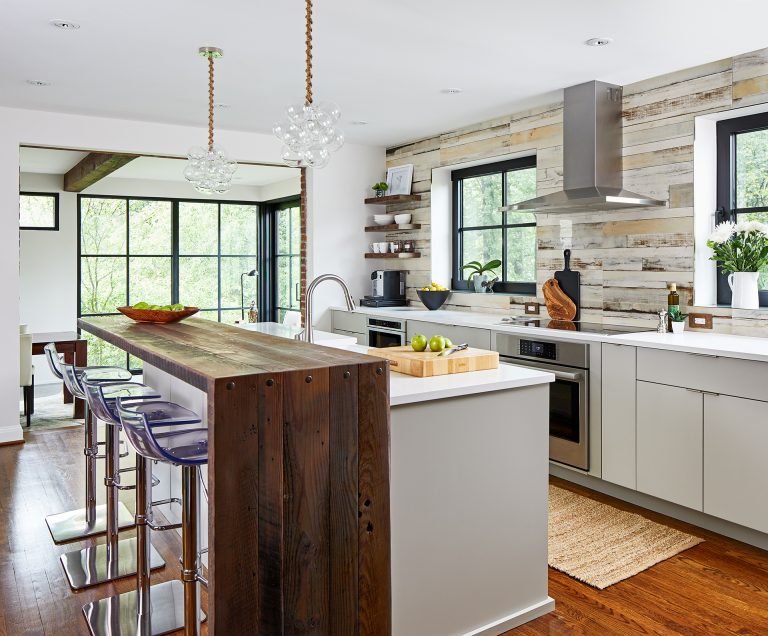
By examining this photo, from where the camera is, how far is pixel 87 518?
352 centimetres

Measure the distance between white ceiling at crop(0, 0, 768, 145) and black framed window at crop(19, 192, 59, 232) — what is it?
12.5 ft

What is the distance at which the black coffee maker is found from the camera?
6172 mm

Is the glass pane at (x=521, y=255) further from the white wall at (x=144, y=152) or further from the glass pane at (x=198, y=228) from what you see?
the glass pane at (x=198, y=228)

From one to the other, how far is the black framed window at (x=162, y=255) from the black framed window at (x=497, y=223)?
4253mm

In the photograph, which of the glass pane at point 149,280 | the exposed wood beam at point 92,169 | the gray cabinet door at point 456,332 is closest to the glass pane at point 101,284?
the glass pane at point 149,280

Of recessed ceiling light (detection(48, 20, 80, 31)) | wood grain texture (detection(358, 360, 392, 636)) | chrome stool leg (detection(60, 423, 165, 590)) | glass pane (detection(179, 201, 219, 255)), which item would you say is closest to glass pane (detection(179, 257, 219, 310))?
glass pane (detection(179, 201, 219, 255))

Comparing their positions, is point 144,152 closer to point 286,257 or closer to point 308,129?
point 308,129

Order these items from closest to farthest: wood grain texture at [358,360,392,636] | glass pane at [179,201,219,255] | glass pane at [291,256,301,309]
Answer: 1. wood grain texture at [358,360,392,636]
2. glass pane at [291,256,301,309]
3. glass pane at [179,201,219,255]

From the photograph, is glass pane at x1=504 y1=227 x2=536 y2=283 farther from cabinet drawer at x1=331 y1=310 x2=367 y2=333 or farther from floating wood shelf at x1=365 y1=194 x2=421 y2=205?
cabinet drawer at x1=331 y1=310 x2=367 y2=333

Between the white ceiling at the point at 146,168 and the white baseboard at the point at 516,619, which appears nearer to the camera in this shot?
the white baseboard at the point at 516,619

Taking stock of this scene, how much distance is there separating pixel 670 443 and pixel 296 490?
A: 89.0 inches

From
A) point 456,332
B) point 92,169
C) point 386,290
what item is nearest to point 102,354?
point 92,169

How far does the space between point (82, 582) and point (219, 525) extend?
1.51m

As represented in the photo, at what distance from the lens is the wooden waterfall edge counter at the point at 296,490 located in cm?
176
